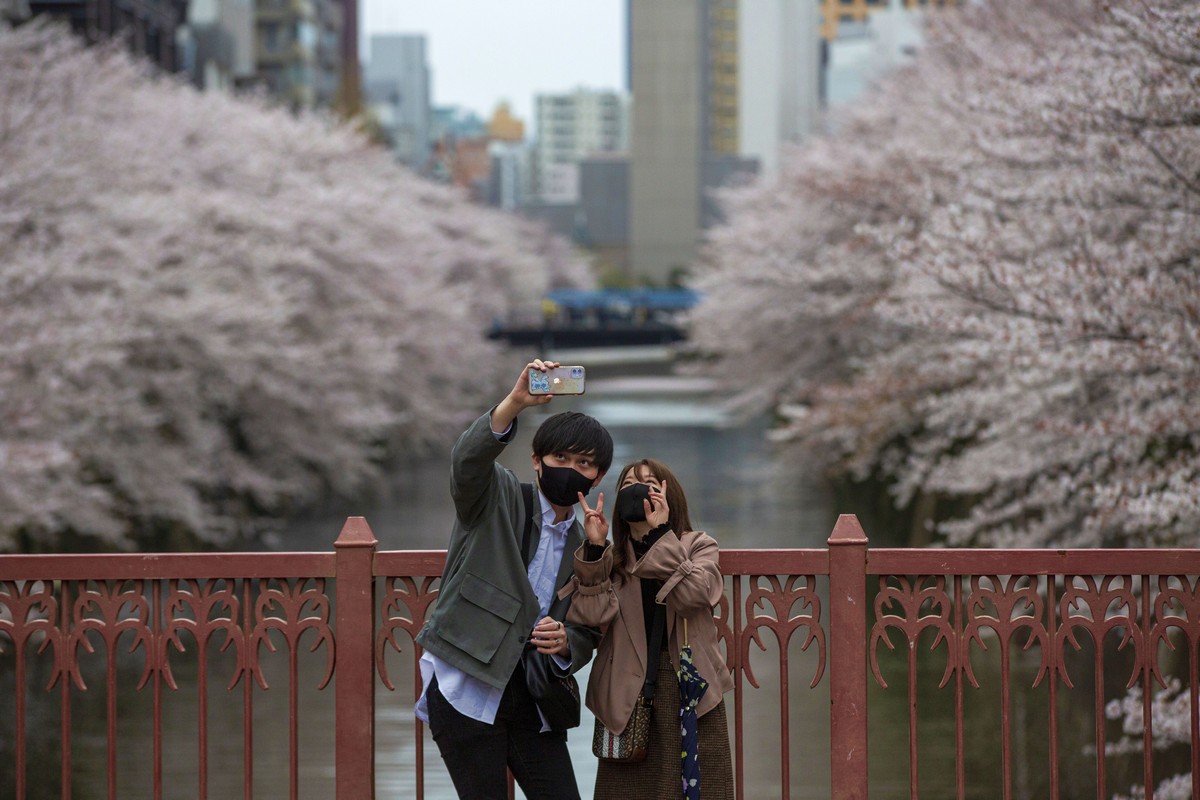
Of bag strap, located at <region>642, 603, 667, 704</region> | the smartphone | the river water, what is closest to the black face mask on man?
the smartphone

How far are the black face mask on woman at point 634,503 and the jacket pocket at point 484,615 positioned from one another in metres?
0.41

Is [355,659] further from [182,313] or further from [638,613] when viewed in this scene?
[182,313]

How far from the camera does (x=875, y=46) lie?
163 ft

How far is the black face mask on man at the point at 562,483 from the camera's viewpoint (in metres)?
4.83

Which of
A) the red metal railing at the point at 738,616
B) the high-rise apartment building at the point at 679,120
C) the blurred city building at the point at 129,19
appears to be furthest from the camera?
the high-rise apartment building at the point at 679,120

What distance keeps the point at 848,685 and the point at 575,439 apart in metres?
1.47

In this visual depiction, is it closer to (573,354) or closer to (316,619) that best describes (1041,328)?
(316,619)

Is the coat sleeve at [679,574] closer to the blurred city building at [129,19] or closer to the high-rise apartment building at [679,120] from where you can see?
the blurred city building at [129,19]

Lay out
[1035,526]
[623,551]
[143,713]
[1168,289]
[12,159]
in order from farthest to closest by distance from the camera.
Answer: [12,159], [143,713], [1035,526], [1168,289], [623,551]

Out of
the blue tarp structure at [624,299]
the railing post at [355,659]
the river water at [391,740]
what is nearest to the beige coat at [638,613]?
the railing post at [355,659]

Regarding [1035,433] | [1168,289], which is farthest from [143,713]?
[1168,289]

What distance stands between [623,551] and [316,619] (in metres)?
1.14

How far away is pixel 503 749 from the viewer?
196 inches

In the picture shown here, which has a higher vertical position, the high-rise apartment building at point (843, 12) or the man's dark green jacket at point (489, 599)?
the high-rise apartment building at point (843, 12)
